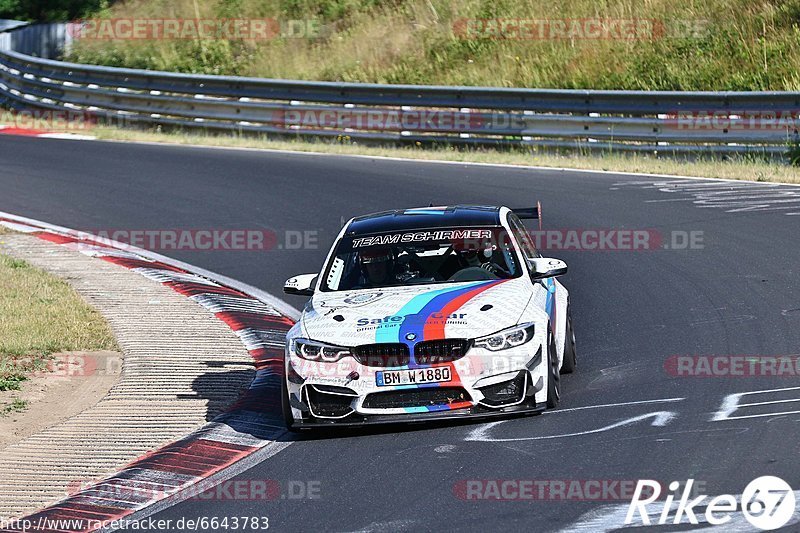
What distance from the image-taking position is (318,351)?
27.4ft

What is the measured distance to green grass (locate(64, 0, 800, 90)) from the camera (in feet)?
84.7

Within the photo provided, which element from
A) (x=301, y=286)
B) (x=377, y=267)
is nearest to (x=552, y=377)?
(x=377, y=267)

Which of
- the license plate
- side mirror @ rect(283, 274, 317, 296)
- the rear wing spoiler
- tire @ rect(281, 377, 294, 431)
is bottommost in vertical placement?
tire @ rect(281, 377, 294, 431)

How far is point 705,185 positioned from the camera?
58.3 feet

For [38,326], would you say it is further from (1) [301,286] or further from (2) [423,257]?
(2) [423,257]

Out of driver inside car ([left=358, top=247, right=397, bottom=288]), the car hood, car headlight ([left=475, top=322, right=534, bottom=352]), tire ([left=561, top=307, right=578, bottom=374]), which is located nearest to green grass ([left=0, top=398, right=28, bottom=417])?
the car hood

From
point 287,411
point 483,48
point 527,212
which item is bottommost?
point 287,411

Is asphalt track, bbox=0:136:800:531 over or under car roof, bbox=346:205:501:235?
under

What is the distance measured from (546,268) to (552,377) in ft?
3.75

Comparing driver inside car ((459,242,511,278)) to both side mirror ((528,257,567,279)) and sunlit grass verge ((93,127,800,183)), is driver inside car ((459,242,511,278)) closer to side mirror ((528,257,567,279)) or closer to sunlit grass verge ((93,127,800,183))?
side mirror ((528,257,567,279))

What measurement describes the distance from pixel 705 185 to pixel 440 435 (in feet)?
35.4

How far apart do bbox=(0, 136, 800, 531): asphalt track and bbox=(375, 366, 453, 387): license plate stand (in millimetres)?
357

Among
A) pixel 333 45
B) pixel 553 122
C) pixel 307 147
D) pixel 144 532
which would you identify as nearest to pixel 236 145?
pixel 307 147

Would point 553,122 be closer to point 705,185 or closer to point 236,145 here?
point 705,185
